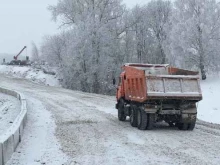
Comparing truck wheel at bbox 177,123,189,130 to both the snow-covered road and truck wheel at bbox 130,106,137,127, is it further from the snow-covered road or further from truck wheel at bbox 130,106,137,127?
truck wheel at bbox 130,106,137,127

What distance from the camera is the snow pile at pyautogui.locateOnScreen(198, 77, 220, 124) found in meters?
21.3

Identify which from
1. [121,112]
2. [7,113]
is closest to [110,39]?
[7,113]

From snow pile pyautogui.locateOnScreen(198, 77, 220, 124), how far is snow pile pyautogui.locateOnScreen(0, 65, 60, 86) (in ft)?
70.3

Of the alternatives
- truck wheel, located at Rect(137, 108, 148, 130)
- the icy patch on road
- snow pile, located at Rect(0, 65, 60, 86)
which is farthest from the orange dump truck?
snow pile, located at Rect(0, 65, 60, 86)

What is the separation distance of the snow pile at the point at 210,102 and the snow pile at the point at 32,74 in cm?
2142

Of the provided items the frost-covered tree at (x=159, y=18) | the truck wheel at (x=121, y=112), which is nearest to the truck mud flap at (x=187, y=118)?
the truck wheel at (x=121, y=112)

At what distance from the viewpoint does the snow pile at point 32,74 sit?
5794 cm

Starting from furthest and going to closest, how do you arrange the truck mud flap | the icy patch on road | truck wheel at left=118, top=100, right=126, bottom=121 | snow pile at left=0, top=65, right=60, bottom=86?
snow pile at left=0, top=65, right=60, bottom=86, truck wheel at left=118, top=100, right=126, bottom=121, the truck mud flap, the icy patch on road

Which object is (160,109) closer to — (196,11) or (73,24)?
(196,11)

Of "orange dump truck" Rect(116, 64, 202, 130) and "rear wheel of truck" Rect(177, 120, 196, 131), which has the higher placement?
"orange dump truck" Rect(116, 64, 202, 130)

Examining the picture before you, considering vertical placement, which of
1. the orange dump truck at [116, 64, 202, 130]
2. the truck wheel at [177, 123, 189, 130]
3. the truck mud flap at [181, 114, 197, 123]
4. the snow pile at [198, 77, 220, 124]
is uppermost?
the orange dump truck at [116, 64, 202, 130]

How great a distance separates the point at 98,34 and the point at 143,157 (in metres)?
40.2

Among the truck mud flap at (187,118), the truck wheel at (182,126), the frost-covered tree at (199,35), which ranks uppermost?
the frost-covered tree at (199,35)

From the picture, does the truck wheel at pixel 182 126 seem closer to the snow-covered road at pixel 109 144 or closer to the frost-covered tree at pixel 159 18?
the snow-covered road at pixel 109 144
